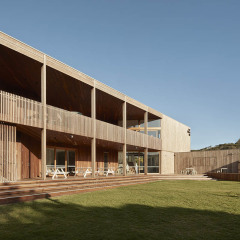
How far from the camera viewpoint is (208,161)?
2500 centimetres

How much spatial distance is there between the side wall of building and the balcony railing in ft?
25.9

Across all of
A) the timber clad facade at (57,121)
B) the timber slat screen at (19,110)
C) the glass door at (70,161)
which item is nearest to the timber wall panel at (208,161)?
the timber clad facade at (57,121)

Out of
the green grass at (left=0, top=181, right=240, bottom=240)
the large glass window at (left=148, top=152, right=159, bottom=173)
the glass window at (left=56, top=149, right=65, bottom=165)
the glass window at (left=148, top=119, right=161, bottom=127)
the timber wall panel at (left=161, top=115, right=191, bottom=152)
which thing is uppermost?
the glass window at (left=148, top=119, right=161, bottom=127)

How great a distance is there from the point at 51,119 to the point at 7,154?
2435 mm

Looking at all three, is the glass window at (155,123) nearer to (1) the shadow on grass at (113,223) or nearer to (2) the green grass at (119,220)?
(2) the green grass at (119,220)

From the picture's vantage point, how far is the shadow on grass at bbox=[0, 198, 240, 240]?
15.8 feet

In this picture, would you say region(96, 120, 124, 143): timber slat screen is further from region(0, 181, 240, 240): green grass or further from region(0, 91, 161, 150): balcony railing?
region(0, 181, 240, 240): green grass

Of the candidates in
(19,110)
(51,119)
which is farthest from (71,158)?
(19,110)

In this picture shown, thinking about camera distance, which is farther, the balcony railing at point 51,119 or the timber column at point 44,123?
the timber column at point 44,123

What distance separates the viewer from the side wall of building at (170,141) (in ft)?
82.2

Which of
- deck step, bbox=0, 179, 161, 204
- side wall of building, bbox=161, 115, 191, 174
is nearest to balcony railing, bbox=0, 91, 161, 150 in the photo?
deck step, bbox=0, 179, 161, 204

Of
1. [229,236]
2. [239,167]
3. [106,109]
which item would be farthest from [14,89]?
[239,167]

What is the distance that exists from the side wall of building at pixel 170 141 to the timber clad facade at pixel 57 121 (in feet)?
0.31

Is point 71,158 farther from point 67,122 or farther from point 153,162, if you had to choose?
point 153,162
